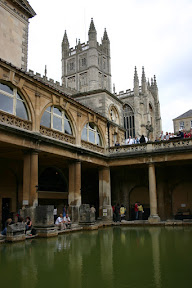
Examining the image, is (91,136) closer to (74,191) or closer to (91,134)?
(91,134)

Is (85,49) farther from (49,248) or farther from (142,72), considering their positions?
(49,248)

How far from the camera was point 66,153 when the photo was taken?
18500 mm

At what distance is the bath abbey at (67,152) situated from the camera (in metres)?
15.3

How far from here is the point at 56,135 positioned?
18.1 metres

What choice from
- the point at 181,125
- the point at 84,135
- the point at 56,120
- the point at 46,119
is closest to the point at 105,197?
the point at 84,135

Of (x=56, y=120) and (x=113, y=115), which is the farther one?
(x=113, y=115)

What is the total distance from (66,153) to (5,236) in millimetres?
7624

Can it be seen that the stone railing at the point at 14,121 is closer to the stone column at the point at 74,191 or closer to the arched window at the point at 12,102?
the arched window at the point at 12,102

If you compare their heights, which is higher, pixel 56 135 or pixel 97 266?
pixel 56 135

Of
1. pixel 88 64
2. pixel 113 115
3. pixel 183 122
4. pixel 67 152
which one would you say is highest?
pixel 88 64

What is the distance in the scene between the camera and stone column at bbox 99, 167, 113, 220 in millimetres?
22641

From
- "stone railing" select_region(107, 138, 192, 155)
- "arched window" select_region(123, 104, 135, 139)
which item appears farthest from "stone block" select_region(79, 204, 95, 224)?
"arched window" select_region(123, 104, 135, 139)

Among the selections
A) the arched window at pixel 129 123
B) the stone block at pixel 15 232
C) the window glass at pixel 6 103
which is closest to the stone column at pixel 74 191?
the stone block at pixel 15 232

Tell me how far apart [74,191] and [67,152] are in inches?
→ 105
